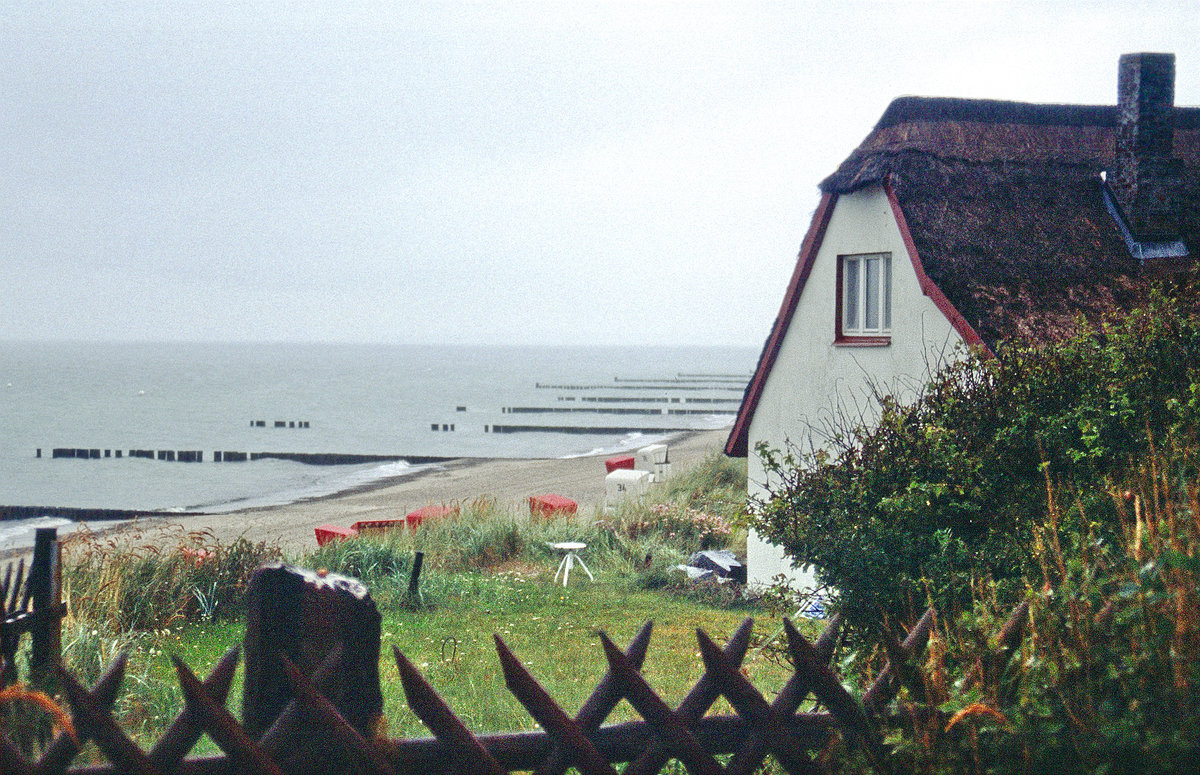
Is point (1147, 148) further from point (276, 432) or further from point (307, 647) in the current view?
point (276, 432)

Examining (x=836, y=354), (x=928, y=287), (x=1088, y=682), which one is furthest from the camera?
(x=836, y=354)

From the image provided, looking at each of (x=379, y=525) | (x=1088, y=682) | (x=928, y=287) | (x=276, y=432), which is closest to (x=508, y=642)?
(x=928, y=287)

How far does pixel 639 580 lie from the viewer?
16.7m

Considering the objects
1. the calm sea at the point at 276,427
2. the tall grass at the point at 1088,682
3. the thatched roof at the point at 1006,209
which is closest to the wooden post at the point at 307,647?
the tall grass at the point at 1088,682

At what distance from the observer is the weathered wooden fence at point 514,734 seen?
278 cm

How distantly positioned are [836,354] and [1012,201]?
307 centimetres

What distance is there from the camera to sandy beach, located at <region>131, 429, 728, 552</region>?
3412cm

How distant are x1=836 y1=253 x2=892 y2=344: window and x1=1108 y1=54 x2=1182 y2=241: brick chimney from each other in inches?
136

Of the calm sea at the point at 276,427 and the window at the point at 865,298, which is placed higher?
the window at the point at 865,298

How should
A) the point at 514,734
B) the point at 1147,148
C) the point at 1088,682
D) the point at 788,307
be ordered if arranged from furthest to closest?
the point at 788,307 → the point at 1147,148 → the point at 514,734 → the point at 1088,682

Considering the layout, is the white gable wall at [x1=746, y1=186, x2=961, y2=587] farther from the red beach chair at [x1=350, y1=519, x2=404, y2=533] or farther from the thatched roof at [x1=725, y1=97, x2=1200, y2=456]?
the red beach chair at [x1=350, y1=519, x2=404, y2=533]

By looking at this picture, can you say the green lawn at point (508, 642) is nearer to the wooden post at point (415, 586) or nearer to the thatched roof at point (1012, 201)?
the wooden post at point (415, 586)

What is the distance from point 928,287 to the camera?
12422 millimetres

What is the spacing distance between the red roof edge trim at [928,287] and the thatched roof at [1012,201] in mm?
73
